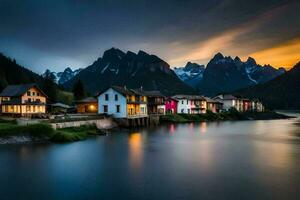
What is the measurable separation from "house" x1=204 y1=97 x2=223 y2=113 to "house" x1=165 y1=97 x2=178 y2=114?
19.3m

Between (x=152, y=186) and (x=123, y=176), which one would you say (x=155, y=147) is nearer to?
(x=123, y=176)

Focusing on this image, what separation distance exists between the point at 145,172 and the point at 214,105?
334ft

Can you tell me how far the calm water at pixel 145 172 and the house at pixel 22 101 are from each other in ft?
85.7

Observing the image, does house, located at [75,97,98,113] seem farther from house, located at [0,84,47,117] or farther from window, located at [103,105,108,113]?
house, located at [0,84,47,117]

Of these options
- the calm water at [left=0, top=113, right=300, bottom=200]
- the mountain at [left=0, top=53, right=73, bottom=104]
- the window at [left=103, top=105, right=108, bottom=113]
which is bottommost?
the calm water at [left=0, top=113, right=300, bottom=200]

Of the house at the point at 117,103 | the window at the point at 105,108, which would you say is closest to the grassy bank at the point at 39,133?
the house at the point at 117,103

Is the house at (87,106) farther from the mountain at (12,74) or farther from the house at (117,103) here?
the mountain at (12,74)

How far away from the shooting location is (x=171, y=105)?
102000mm

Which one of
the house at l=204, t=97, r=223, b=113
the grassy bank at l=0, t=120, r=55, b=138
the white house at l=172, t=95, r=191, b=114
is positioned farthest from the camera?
the house at l=204, t=97, r=223, b=113

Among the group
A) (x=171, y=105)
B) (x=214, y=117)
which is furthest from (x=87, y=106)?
(x=214, y=117)

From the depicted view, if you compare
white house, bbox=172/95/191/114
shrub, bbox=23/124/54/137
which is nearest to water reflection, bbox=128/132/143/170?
shrub, bbox=23/124/54/137

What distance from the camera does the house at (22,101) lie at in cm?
6022

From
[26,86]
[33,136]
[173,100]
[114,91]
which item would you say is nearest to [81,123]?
[33,136]

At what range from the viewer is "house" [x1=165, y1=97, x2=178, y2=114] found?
3974 inches
